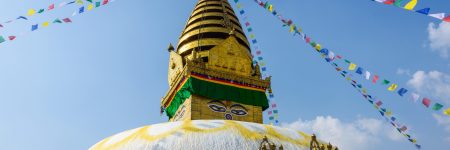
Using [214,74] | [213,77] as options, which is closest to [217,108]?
[213,77]

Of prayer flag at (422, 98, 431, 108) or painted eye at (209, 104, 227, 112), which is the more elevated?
painted eye at (209, 104, 227, 112)

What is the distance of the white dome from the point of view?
7988 mm

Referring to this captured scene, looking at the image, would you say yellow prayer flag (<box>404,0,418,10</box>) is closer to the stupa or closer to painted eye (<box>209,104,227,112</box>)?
the stupa

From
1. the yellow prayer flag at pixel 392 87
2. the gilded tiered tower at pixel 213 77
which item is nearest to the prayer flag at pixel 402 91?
the yellow prayer flag at pixel 392 87

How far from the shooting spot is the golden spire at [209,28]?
62.8ft

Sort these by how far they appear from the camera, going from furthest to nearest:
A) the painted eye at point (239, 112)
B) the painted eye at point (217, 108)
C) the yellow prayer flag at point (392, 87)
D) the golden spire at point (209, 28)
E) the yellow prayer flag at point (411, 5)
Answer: the golden spire at point (209, 28), the painted eye at point (239, 112), the painted eye at point (217, 108), the yellow prayer flag at point (392, 87), the yellow prayer flag at point (411, 5)

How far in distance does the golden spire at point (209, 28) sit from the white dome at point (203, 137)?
10064 mm

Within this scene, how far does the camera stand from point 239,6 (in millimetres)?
17141

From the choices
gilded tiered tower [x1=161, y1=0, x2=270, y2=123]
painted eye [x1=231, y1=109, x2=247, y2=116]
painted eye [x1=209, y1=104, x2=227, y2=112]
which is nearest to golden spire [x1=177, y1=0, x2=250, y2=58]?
gilded tiered tower [x1=161, y1=0, x2=270, y2=123]

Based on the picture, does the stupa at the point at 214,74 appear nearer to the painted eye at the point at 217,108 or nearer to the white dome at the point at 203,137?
the painted eye at the point at 217,108

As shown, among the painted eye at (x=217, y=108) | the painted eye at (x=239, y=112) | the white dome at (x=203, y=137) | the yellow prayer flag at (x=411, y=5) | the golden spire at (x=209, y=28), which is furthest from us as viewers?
the golden spire at (x=209, y=28)

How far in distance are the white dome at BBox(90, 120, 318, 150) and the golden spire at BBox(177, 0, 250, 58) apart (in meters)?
10.1

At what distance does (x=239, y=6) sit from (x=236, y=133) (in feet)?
31.1

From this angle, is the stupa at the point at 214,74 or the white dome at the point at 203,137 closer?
the white dome at the point at 203,137
